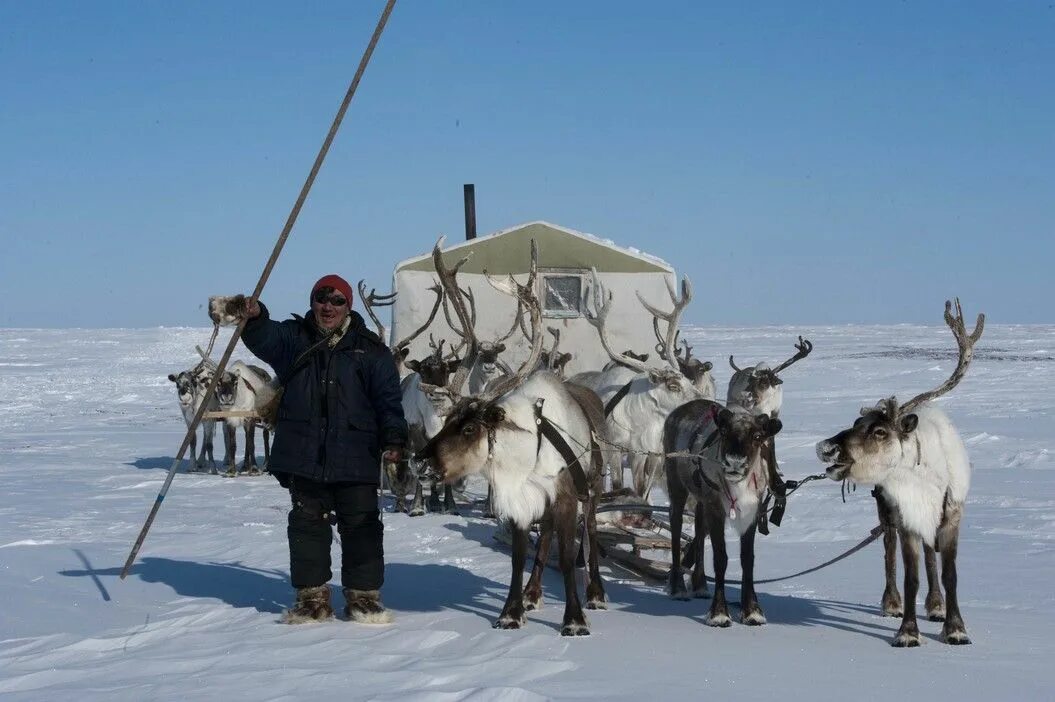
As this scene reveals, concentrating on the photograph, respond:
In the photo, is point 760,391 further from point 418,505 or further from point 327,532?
point 327,532

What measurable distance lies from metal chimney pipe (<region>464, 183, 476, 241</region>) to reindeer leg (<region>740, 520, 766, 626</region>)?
44.3 feet

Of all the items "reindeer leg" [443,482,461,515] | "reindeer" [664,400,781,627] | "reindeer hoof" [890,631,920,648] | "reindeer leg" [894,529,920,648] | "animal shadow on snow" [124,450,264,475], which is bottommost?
"animal shadow on snow" [124,450,264,475]

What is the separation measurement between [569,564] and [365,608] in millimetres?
1174

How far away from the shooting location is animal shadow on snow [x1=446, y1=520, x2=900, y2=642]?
660 cm

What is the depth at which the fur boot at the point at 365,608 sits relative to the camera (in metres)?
6.52

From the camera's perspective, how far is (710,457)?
22.6 feet

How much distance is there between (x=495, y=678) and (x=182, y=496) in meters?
8.74

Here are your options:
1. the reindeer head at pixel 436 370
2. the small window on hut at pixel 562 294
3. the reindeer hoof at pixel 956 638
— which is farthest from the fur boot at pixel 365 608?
the small window on hut at pixel 562 294

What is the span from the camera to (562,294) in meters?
16.6

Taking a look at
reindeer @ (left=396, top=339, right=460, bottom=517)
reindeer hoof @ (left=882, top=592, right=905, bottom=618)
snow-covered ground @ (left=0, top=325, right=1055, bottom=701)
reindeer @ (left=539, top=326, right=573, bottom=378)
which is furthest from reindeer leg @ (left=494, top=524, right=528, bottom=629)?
reindeer @ (left=539, top=326, right=573, bottom=378)

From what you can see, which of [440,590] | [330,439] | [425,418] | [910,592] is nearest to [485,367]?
[425,418]

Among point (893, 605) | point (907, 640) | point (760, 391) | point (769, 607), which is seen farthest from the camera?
point (760, 391)

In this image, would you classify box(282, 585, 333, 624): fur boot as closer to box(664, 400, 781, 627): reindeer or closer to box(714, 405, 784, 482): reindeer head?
box(664, 400, 781, 627): reindeer

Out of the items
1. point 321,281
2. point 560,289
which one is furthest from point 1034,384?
point 321,281
